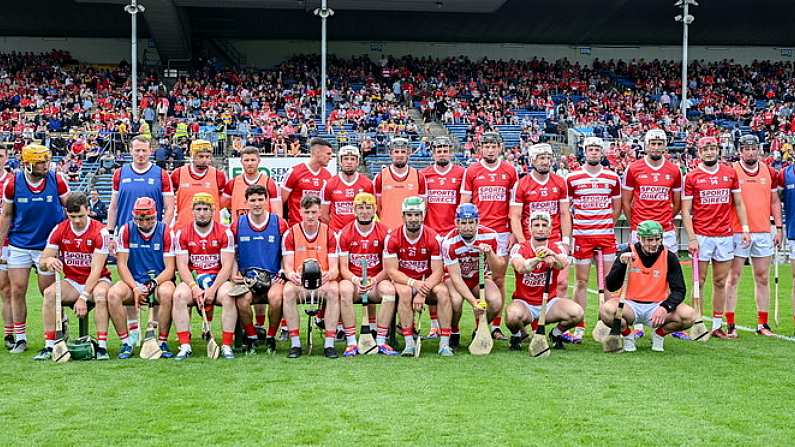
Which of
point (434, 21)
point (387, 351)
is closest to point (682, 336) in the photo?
point (387, 351)

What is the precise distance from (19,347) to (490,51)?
34.4 m

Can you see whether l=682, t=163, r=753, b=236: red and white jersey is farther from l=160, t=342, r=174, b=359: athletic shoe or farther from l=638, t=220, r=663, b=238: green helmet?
l=160, t=342, r=174, b=359: athletic shoe

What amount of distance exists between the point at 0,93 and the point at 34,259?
25.2m

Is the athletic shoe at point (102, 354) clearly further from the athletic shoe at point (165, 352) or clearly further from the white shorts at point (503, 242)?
the white shorts at point (503, 242)

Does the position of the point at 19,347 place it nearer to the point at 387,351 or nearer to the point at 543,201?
the point at 387,351

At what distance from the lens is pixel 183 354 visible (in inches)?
331

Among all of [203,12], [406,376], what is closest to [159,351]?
[406,376]

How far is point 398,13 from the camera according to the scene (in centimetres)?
3844

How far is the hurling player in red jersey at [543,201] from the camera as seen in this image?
9547 mm

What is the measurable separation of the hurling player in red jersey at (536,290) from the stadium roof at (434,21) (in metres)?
27.3

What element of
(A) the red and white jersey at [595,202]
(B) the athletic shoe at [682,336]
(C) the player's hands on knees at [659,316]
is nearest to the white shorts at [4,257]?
(A) the red and white jersey at [595,202]

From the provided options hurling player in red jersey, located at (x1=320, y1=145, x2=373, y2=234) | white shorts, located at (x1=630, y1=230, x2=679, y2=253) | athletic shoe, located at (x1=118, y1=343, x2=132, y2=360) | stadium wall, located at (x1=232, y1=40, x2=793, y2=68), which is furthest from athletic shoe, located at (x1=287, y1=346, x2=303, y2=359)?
stadium wall, located at (x1=232, y1=40, x2=793, y2=68)

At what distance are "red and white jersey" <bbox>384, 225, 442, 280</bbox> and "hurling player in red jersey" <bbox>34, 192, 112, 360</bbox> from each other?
2440mm

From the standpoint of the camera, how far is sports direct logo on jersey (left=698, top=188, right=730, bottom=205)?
9922 millimetres
